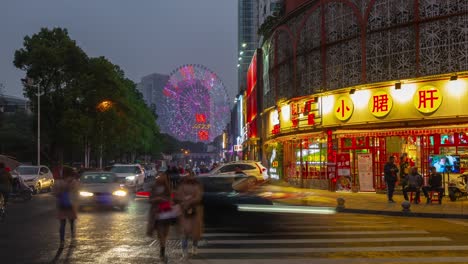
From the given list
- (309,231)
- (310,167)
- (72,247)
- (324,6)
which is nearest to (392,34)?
(324,6)

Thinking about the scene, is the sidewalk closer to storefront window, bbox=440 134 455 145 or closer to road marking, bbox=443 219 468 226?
road marking, bbox=443 219 468 226

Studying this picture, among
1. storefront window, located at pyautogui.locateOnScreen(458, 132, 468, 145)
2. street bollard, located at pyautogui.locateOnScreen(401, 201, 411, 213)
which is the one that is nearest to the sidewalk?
street bollard, located at pyautogui.locateOnScreen(401, 201, 411, 213)

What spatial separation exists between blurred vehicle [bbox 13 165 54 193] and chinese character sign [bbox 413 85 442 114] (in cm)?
2058

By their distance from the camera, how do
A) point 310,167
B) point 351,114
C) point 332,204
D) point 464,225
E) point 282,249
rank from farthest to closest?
point 310,167, point 351,114, point 332,204, point 464,225, point 282,249

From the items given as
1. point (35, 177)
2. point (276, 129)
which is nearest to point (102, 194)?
point (35, 177)

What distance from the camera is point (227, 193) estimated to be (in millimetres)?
15172

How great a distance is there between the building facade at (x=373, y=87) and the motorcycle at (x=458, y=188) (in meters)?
0.61

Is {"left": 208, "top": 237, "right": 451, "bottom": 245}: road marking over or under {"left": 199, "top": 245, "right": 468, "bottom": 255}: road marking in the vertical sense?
over

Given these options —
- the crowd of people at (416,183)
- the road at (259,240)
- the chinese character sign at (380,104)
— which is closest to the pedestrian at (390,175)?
the crowd of people at (416,183)

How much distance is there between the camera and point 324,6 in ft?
110

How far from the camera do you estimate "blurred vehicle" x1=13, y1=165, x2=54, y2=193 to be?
33778mm

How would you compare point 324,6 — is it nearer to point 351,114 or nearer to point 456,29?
point 351,114

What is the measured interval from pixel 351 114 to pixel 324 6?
654 centimetres

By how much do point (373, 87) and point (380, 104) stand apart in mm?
932
